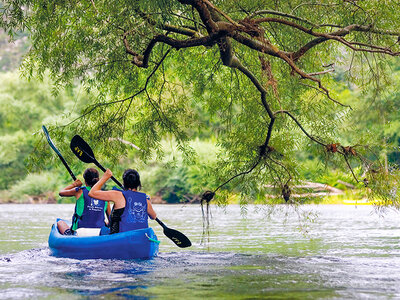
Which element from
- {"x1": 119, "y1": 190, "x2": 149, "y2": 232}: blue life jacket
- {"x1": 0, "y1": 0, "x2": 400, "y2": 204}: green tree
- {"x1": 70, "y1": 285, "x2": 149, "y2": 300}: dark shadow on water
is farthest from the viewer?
{"x1": 119, "y1": 190, "x2": 149, "y2": 232}: blue life jacket

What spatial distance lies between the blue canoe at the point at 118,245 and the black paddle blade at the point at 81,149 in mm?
953

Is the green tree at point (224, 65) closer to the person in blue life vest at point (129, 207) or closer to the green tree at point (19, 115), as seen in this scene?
the person in blue life vest at point (129, 207)

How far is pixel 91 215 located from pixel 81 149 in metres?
0.82

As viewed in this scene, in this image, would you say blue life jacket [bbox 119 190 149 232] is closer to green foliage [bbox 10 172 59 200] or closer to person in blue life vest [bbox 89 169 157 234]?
person in blue life vest [bbox 89 169 157 234]

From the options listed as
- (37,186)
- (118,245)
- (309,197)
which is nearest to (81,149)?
(118,245)

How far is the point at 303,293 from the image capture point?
16.1ft

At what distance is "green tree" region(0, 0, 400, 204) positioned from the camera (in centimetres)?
627

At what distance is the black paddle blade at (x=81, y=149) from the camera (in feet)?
24.4

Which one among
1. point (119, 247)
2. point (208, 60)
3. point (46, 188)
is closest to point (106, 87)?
point (208, 60)

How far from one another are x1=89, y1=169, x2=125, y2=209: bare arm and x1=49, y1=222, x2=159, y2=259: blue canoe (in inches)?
13.2

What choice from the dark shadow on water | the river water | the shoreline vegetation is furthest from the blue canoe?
the dark shadow on water

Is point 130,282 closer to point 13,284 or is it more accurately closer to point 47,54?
point 13,284

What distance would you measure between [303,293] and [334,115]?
3397 millimetres

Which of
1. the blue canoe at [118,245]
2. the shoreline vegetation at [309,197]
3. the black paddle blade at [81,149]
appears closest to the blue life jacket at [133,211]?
the blue canoe at [118,245]
